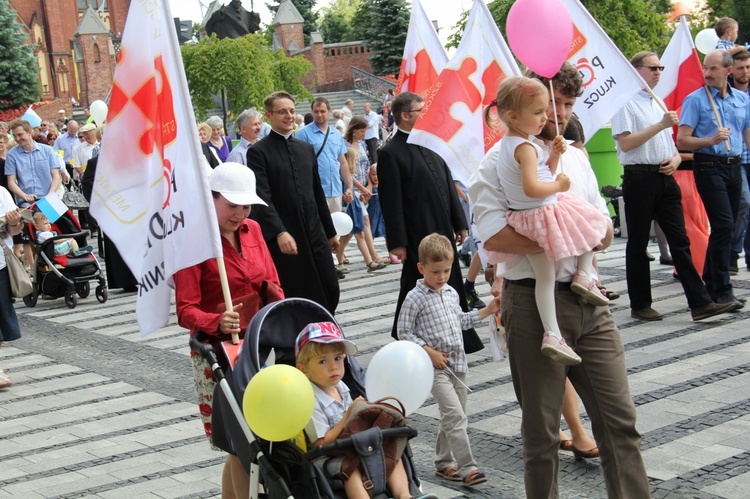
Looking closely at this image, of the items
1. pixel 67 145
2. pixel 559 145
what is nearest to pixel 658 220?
pixel 559 145

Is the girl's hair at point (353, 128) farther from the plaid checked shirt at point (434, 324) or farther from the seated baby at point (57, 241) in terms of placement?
the plaid checked shirt at point (434, 324)

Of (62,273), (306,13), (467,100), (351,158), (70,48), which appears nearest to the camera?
(467,100)

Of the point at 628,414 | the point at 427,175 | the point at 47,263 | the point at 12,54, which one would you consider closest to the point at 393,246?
the point at 427,175

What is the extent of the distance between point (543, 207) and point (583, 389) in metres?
0.81

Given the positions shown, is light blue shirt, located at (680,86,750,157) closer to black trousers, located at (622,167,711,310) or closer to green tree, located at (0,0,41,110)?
black trousers, located at (622,167,711,310)

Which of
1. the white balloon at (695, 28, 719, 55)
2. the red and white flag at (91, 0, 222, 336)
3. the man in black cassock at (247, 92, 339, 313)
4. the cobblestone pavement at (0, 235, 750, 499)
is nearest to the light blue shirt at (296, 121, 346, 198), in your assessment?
the cobblestone pavement at (0, 235, 750, 499)

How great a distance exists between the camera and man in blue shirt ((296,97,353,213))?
13148mm

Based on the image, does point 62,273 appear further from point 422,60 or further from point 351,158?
point 422,60

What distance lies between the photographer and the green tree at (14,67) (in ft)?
170

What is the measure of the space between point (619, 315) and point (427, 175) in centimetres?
272

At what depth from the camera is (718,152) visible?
9578 mm

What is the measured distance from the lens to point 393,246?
7.76 metres

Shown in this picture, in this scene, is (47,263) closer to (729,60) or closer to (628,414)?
(729,60)

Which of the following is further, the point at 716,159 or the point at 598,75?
the point at 716,159
